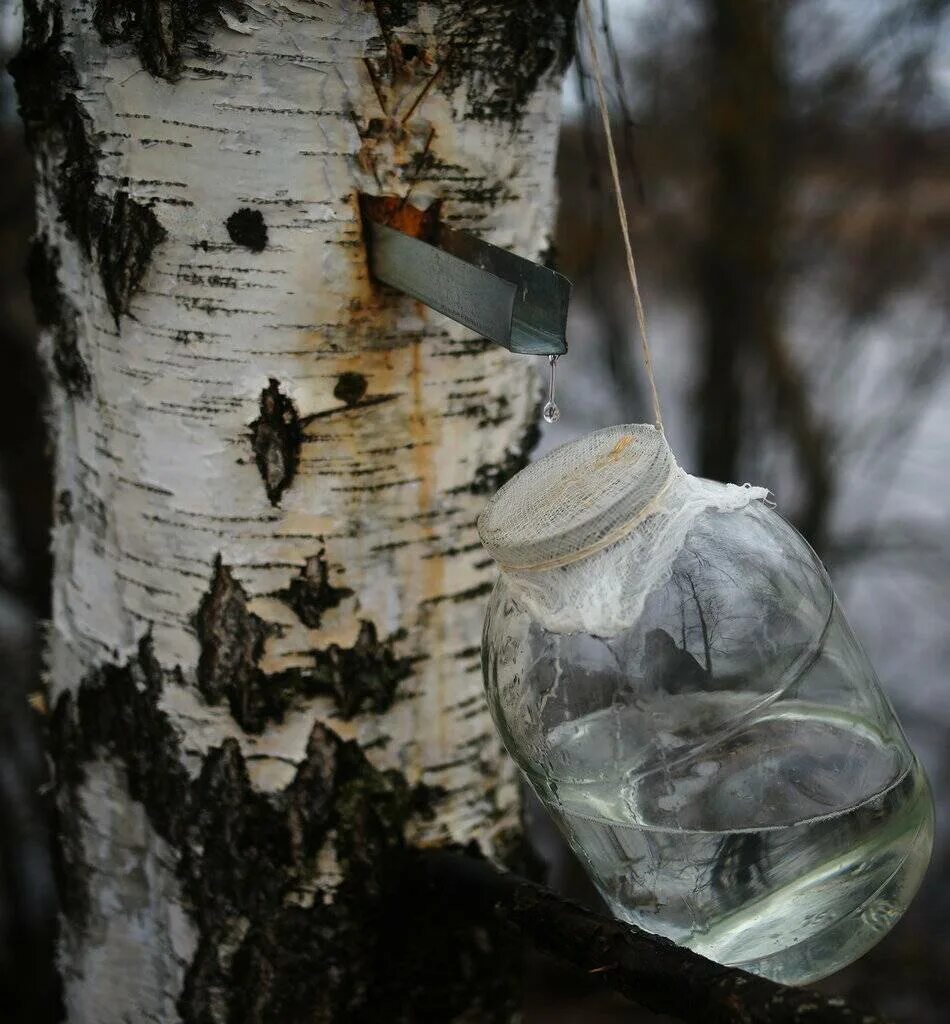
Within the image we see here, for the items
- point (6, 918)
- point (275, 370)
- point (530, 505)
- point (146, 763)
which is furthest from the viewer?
point (6, 918)

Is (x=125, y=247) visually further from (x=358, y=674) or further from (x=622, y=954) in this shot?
(x=622, y=954)

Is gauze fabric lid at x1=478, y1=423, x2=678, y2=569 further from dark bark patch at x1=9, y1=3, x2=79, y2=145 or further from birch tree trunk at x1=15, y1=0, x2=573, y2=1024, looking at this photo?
dark bark patch at x1=9, y1=3, x2=79, y2=145

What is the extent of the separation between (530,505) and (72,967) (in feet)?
2.88

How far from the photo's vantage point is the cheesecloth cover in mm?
859

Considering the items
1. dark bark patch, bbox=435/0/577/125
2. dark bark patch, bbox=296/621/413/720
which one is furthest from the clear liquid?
dark bark patch, bbox=435/0/577/125

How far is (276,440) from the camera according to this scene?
3.50 ft

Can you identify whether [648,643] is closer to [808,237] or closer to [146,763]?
[146,763]

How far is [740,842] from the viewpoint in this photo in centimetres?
93

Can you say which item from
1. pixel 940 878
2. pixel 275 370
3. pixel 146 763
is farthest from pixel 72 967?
pixel 940 878

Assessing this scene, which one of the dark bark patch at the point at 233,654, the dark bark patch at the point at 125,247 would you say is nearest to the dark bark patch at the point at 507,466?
the dark bark patch at the point at 233,654

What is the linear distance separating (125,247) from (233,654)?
1.38ft

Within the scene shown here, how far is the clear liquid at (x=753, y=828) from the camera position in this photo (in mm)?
938

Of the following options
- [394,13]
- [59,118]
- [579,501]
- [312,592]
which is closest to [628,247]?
[579,501]

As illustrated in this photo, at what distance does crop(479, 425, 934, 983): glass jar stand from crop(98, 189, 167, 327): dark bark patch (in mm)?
427
